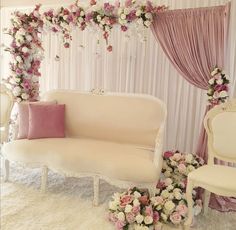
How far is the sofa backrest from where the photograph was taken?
10.8ft

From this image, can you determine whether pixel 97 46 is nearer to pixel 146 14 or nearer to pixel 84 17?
pixel 84 17

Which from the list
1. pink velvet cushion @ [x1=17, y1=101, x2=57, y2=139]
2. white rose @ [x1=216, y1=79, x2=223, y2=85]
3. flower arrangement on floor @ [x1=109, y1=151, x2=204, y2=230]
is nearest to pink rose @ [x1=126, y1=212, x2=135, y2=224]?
flower arrangement on floor @ [x1=109, y1=151, x2=204, y2=230]

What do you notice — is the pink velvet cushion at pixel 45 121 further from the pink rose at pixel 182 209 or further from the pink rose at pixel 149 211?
the pink rose at pixel 182 209

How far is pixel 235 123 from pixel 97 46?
2440mm

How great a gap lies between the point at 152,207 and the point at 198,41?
1765mm

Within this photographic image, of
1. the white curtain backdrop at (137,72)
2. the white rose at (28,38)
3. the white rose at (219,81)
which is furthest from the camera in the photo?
the white rose at (28,38)

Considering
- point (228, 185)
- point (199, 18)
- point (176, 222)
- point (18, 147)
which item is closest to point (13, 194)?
point (18, 147)

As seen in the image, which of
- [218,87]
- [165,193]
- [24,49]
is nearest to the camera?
[165,193]

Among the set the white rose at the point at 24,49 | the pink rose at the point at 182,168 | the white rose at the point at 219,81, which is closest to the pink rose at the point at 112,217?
the pink rose at the point at 182,168

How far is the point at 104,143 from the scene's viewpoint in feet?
10.9

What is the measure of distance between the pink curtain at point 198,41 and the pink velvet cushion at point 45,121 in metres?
1.47

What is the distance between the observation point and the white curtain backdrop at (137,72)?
3885mm

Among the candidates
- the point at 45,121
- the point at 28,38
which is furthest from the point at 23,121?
the point at 28,38

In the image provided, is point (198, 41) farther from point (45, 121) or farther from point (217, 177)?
point (45, 121)
